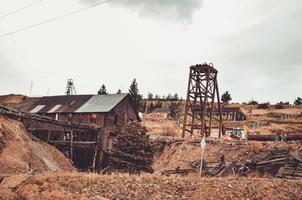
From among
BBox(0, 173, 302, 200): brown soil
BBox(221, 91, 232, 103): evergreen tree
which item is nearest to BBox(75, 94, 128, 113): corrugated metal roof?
BBox(0, 173, 302, 200): brown soil

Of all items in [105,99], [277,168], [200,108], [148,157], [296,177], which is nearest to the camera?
[296,177]

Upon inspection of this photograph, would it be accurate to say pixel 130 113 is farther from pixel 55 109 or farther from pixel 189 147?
pixel 189 147

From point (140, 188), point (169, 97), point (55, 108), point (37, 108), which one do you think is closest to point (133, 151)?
point (140, 188)

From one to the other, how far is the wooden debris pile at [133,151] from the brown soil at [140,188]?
54.7ft

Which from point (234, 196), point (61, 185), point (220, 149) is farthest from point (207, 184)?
point (220, 149)

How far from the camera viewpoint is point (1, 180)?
1498cm

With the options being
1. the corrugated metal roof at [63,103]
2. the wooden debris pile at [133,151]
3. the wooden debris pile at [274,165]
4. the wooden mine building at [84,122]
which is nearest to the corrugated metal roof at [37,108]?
the wooden mine building at [84,122]

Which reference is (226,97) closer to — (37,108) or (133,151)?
(37,108)

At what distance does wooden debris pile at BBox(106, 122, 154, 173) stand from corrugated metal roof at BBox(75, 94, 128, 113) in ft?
47.8

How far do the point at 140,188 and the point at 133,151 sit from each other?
18.2 metres

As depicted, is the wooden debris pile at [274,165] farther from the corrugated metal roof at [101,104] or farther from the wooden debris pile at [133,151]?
the corrugated metal roof at [101,104]

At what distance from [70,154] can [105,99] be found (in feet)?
42.4

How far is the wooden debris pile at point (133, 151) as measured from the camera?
102 ft

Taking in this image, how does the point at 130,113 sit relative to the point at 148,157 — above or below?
above
